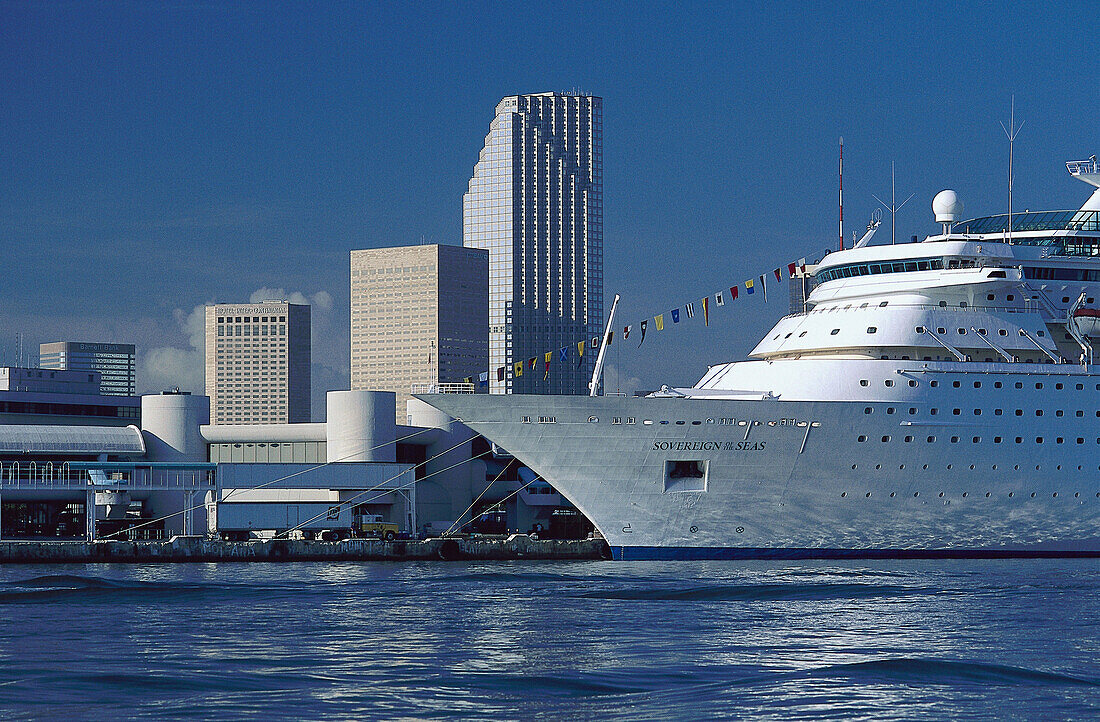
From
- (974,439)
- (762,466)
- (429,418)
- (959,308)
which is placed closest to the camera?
(762,466)

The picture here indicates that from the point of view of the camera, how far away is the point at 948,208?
188 ft

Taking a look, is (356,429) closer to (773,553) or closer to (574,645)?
(773,553)

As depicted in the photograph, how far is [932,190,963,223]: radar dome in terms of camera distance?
5712cm

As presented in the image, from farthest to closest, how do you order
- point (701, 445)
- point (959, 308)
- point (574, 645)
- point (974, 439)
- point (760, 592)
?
point (959, 308) → point (974, 439) → point (701, 445) → point (760, 592) → point (574, 645)

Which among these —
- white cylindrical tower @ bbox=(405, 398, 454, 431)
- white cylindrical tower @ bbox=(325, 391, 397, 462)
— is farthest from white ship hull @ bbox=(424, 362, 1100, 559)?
white cylindrical tower @ bbox=(405, 398, 454, 431)

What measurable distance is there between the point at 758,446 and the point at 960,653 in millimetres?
19440

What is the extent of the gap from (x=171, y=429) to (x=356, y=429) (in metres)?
9.55

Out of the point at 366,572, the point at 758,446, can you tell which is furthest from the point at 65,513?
the point at 758,446

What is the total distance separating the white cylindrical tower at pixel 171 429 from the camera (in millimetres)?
77062

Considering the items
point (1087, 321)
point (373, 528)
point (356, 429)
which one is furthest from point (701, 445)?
point (356, 429)

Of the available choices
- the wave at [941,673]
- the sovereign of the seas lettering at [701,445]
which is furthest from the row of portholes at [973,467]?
the wave at [941,673]

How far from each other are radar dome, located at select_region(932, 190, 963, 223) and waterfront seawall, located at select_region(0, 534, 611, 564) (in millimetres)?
18039

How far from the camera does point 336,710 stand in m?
25.3

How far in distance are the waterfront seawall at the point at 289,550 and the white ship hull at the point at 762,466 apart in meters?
10.4
